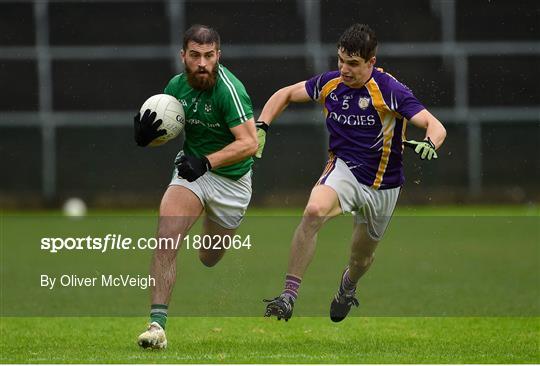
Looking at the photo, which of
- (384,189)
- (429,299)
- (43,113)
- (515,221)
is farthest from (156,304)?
(43,113)

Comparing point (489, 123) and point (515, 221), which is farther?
point (489, 123)

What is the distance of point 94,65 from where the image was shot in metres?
20.5

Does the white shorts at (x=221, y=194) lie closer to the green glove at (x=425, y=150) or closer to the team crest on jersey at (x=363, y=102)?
the team crest on jersey at (x=363, y=102)

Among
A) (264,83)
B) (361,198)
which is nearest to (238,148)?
(361,198)

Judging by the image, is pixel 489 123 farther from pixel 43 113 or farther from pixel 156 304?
pixel 156 304

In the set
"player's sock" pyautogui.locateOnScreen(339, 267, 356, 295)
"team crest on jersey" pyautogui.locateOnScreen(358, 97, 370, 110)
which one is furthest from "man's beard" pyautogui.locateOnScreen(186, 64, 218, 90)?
"player's sock" pyautogui.locateOnScreen(339, 267, 356, 295)

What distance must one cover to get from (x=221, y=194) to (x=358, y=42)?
1440 millimetres

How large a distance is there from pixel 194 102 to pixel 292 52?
1235 centimetres

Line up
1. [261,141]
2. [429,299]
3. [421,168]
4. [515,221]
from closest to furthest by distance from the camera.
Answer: [261,141]
[429,299]
[515,221]
[421,168]

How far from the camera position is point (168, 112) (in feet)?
26.2

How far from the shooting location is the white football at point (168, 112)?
797cm

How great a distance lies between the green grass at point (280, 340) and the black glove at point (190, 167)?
1129mm

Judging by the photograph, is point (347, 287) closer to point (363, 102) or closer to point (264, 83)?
point (363, 102)
